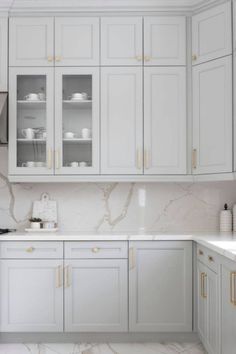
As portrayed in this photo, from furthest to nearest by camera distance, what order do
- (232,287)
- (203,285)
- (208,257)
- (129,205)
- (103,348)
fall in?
(129,205) < (103,348) < (203,285) < (208,257) < (232,287)

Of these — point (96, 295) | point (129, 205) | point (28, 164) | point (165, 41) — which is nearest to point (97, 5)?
point (165, 41)

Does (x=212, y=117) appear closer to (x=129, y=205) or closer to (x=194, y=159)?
(x=194, y=159)

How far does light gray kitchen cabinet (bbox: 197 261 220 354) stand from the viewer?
262 cm

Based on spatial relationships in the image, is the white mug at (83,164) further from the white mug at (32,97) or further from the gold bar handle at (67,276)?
the gold bar handle at (67,276)

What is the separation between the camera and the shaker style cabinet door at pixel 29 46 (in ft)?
11.7

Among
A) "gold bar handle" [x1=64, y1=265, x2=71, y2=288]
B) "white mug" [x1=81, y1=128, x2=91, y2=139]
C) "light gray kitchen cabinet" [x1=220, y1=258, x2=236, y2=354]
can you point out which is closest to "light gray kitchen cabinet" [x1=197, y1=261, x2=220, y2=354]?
"light gray kitchen cabinet" [x1=220, y1=258, x2=236, y2=354]

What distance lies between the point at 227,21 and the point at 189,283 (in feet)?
6.45

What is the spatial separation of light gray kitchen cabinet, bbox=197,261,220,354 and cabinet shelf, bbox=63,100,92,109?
1498 millimetres

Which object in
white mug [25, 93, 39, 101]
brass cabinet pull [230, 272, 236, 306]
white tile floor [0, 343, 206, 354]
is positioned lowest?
white tile floor [0, 343, 206, 354]

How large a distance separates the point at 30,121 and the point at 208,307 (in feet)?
6.38

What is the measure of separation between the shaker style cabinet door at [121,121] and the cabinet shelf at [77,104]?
116 mm

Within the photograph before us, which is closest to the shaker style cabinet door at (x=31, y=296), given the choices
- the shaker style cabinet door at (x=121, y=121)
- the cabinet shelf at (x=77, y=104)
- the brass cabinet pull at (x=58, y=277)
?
the brass cabinet pull at (x=58, y=277)

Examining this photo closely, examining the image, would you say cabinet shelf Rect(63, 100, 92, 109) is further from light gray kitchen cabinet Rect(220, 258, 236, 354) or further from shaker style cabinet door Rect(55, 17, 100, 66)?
light gray kitchen cabinet Rect(220, 258, 236, 354)

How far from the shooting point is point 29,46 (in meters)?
3.57
